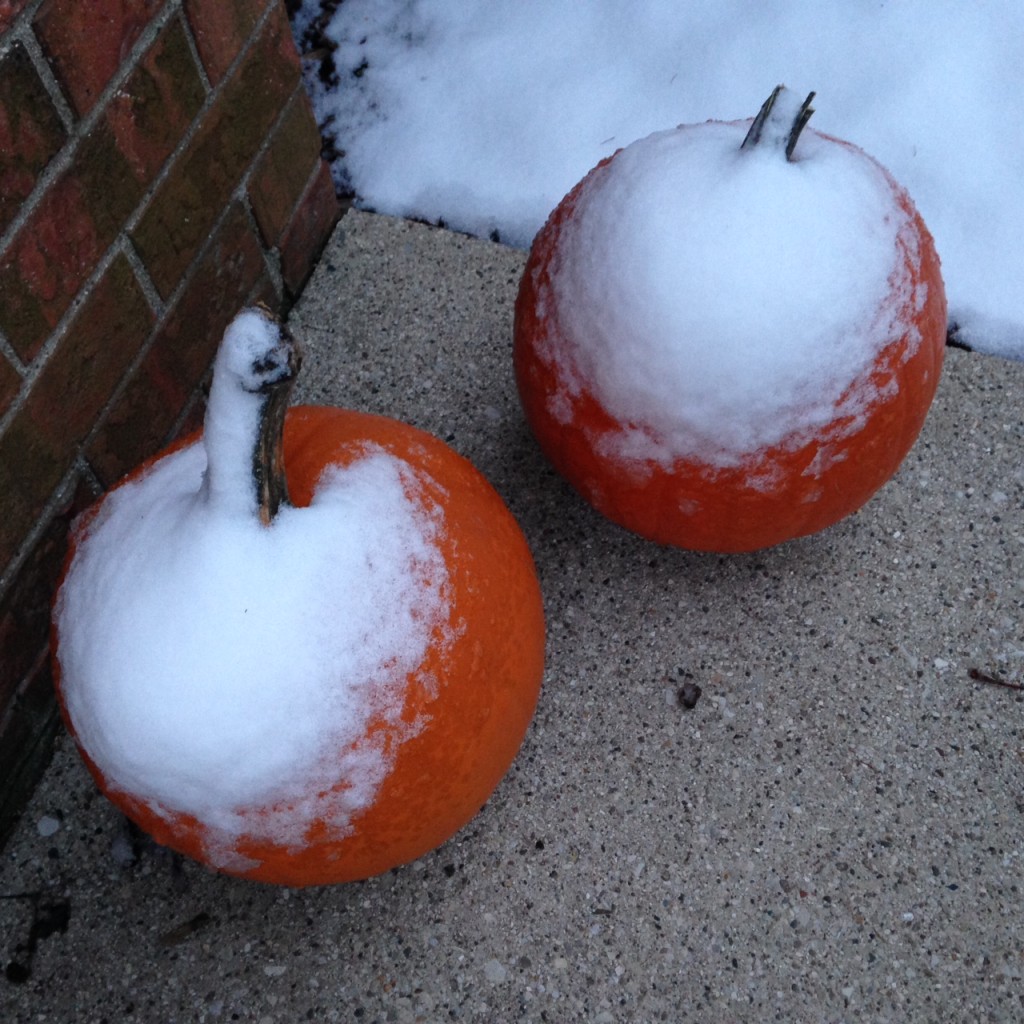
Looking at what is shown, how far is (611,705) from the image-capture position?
1442mm

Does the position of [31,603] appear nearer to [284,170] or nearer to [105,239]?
[105,239]

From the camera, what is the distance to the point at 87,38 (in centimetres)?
118

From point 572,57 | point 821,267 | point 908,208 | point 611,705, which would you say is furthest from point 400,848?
point 572,57

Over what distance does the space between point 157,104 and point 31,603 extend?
0.67 meters

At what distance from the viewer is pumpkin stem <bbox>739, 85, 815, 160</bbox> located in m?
1.16

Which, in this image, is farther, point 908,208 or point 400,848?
point 908,208

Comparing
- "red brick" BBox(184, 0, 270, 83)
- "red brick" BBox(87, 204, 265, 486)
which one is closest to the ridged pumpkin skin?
"red brick" BBox(87, 204, 265, 486)

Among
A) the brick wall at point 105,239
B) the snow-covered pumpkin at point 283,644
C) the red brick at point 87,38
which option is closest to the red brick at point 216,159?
the brick wall at point 105,239

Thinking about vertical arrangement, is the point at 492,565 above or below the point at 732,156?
below

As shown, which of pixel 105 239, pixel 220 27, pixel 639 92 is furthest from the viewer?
pixel 639 92

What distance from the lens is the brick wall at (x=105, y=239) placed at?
3.80 feet

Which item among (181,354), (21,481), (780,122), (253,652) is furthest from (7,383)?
(780,122)

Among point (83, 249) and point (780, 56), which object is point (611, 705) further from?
point (780, 56)

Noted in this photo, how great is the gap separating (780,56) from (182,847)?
194 centimetres
